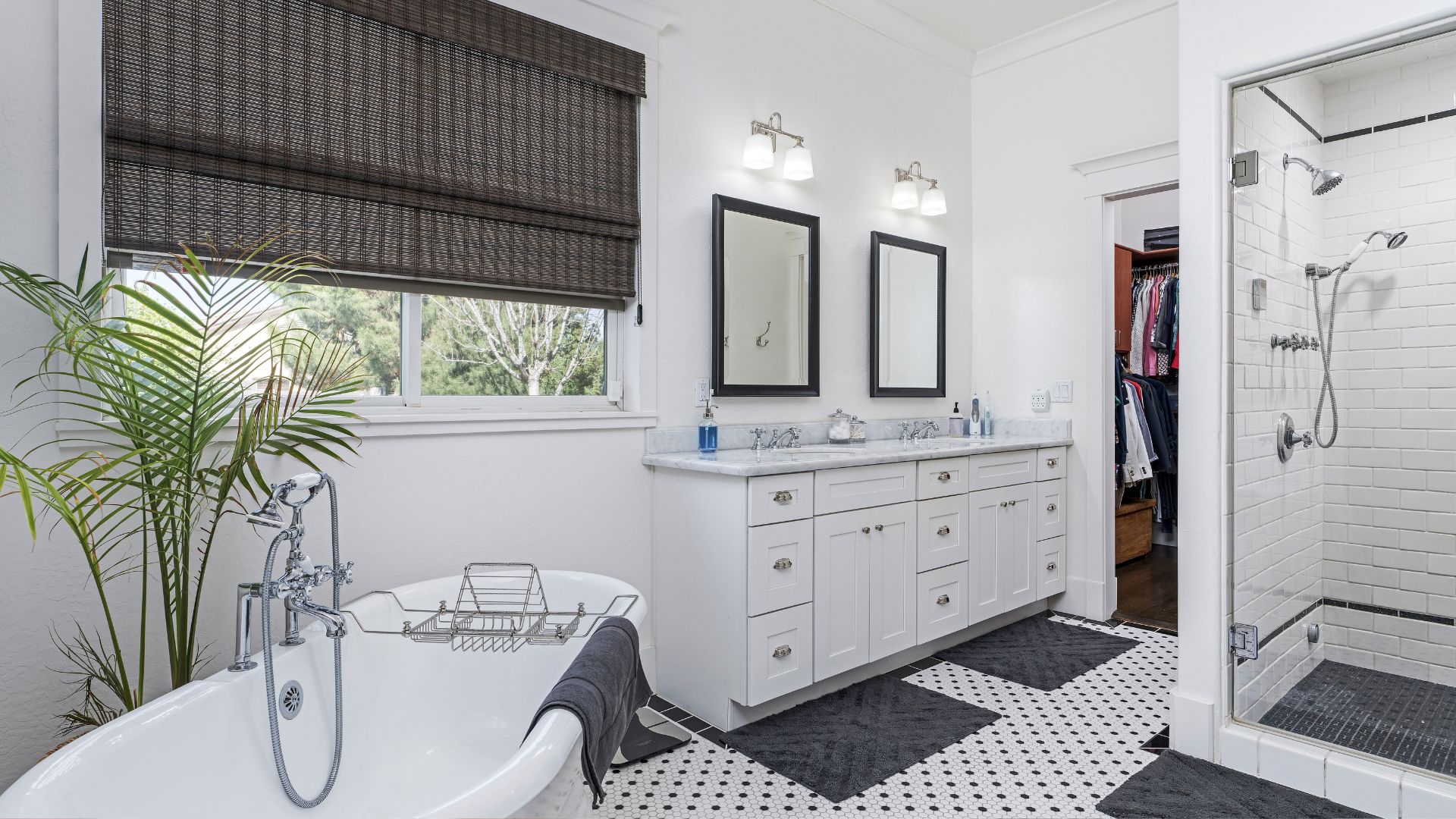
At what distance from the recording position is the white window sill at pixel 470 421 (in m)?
2.23

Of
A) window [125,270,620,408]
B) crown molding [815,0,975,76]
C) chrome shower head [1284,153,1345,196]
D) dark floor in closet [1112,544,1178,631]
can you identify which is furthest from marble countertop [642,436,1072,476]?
crown molding [815,0,975,76]

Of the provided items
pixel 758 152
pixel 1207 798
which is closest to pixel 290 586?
pixel 758 152

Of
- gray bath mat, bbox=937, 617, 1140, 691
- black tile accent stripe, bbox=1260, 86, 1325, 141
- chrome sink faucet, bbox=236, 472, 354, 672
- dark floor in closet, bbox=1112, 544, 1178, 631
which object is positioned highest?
black tile accent stripe, bbox=1260, 86, 1325, 141

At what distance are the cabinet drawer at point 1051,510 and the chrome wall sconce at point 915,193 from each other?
148 cm

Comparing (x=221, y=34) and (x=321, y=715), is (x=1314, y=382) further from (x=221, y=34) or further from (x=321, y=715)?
(x=221, y=34)

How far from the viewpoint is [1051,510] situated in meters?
3.78

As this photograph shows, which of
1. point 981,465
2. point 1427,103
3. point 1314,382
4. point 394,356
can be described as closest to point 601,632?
point 394,356

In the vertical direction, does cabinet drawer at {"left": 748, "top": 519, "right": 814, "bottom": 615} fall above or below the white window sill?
below

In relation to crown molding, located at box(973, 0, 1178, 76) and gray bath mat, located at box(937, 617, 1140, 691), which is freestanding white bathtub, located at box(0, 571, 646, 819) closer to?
gray bath mat, located at box(937, 617, 1140, 691)

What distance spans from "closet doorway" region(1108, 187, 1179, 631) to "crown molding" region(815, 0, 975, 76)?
136 centimetres

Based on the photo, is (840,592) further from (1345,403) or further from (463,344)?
(1345,403)

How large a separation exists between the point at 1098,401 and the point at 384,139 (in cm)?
329

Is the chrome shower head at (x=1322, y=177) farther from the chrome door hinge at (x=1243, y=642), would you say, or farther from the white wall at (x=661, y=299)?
the white wall at (x=661, y=299)

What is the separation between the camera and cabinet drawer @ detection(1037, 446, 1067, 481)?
3689 mm
